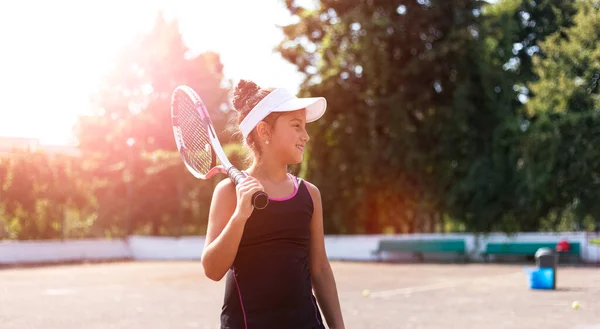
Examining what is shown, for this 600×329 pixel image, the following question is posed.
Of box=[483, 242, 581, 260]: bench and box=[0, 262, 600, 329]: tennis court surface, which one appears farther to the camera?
box=[483, 242, 581, 260]: bench

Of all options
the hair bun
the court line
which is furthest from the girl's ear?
the court line

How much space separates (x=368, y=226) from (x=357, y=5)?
10.3 metres

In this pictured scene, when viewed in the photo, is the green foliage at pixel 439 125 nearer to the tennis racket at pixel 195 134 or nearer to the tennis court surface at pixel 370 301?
the tennis court surface at pixel 370 301

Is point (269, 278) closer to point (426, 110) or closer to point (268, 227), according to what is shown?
point (268, 227)

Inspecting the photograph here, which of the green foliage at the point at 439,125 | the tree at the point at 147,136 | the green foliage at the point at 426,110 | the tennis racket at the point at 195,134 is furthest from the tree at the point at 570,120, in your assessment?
the tennis racket at the point at 195,134

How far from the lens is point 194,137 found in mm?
4449

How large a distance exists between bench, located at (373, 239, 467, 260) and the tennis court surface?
681 cm

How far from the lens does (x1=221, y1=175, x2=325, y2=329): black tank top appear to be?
3.08 metres

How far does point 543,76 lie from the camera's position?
2856 cm

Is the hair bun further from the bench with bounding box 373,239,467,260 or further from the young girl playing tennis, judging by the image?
the bench with bounding box 373,239,467,260

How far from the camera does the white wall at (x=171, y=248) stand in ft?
97.8

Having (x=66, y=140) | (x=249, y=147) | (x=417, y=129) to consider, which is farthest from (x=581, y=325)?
(x=66, y=140)

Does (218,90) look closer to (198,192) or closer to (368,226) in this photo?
(198,192)

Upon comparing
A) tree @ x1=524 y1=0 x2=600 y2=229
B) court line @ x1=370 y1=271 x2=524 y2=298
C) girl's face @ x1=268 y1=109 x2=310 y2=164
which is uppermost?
tree @ x1=524 y1=0 x2=600 y2=229
